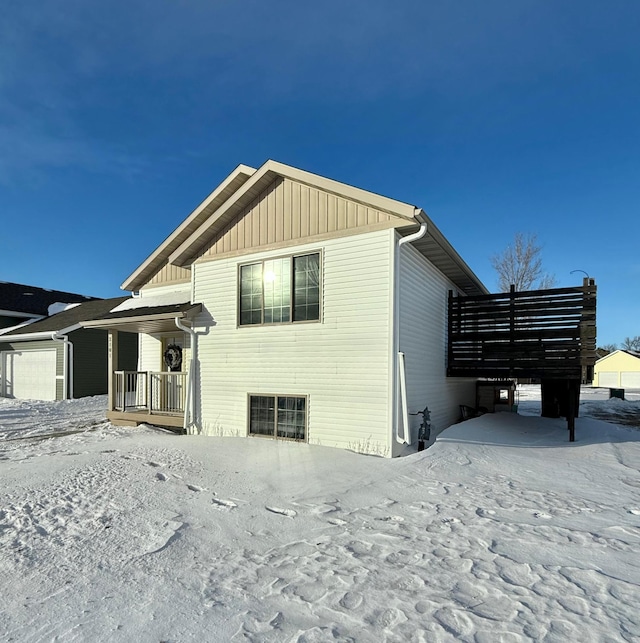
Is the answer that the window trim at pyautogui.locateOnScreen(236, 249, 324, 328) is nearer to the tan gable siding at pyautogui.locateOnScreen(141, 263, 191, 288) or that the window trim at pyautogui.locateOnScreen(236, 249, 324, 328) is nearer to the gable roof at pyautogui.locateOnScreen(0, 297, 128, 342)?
the tan gable siding at pyautogui.locateOnScreen(141, 263, 191, 288)

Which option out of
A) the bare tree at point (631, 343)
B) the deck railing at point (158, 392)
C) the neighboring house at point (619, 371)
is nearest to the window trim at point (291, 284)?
the deck railing at point (158, 392)

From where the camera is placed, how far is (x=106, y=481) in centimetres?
563

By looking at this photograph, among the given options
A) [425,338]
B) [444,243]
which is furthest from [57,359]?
[444,243]

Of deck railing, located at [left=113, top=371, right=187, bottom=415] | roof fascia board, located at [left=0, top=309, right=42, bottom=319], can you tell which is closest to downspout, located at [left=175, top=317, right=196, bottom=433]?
deck railing, located at [left=113, top=371, right=187, bottom=415]

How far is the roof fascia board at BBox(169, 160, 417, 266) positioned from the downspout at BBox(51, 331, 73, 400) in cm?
1107

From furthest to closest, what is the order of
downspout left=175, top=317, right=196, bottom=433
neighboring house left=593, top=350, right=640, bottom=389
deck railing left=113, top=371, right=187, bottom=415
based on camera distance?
neighboring house left=593, top=350, right=640, bottom=389 → deck railing left=113, top=371, right=187, bottom=415 → downspout left=175, top=317, right=196, bottom=433

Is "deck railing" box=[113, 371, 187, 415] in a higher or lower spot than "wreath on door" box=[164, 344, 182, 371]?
lower

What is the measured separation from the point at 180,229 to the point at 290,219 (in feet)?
10.7

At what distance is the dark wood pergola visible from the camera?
30.6ft

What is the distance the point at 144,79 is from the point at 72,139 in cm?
429

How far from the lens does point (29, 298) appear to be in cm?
2502

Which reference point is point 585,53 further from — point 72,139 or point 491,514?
point 72,139

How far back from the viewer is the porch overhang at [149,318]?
9.41 meters

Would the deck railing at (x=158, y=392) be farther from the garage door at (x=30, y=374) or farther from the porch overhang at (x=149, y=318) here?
the garage door at (x=30, y=374)
